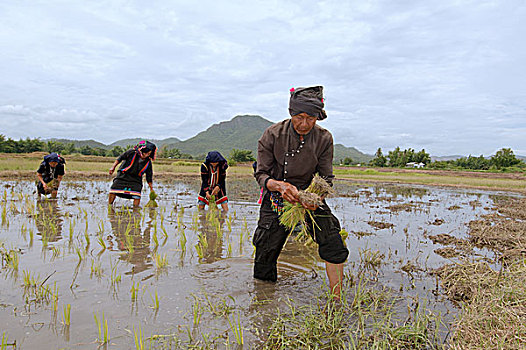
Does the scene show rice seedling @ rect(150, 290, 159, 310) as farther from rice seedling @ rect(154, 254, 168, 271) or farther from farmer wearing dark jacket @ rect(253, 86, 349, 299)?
farmer wearing dark jacket @ rect(253, 86, 349, 299)

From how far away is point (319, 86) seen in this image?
108 inches

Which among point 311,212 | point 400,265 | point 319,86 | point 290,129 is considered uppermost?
point 319,86

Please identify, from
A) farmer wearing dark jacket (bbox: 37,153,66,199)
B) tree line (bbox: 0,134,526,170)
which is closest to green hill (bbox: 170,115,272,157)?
tree line (bbox: 0,134,526,170)

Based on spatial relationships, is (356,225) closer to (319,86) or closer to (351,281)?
(351,281)

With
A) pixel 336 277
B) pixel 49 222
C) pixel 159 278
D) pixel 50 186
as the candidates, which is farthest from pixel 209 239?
pixel 50 186

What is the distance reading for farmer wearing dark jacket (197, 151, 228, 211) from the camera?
6.65 metres

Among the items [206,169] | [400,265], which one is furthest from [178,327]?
[206,169]

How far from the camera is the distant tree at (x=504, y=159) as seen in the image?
1924 inches

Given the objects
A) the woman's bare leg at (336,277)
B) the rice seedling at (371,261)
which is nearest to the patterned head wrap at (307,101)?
the woman's bare leg at (336,277)

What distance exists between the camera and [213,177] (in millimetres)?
6793

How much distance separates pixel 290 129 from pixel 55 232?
364 cm

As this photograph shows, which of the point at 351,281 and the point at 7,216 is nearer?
the point at 351,281

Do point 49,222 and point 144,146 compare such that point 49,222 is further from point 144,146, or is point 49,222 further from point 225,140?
point 225,140

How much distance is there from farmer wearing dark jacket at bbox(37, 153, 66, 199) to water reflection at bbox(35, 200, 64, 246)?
18.6 inches
